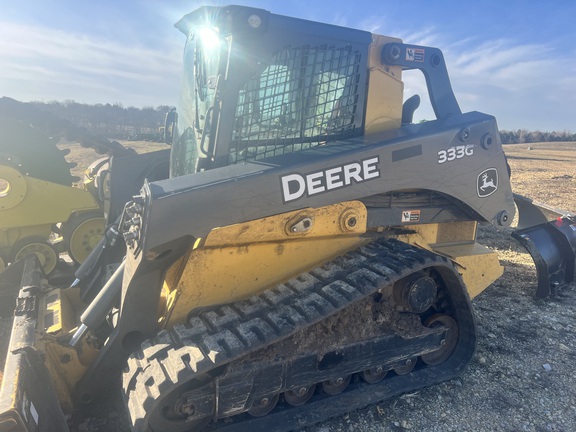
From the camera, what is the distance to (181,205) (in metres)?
2.39

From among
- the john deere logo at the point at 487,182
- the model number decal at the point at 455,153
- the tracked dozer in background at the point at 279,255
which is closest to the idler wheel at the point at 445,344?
the tracked dozer in background at the point at 279,255

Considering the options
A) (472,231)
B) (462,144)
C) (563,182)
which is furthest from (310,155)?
(563,182)

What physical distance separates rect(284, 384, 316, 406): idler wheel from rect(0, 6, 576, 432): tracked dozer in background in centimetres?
1

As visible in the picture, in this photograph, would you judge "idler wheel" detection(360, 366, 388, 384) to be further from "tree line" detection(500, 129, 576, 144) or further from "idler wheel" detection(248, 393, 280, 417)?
"tree line" detection(500, 129, 576, 144)

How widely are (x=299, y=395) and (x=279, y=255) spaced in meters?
1.00

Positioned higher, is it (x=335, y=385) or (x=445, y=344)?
(x=445, y=344)

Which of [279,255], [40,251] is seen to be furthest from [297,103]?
[40,251]

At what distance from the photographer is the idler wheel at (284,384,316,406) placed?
296cm

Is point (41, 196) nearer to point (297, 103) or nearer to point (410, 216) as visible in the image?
point (297, 103)

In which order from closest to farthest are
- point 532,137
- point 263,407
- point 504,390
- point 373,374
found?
1. point 263,407
2. point 373,374
3. point 504,390
4. point 532,137

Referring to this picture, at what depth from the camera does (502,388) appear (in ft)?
11.1

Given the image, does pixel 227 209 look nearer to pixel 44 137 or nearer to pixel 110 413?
pixel 110 413

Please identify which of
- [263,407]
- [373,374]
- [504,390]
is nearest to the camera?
[263,407]

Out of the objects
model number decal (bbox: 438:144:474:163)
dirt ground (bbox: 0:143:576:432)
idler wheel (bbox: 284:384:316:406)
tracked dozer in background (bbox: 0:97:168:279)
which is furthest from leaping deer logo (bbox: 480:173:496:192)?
tracked dozer in background (bbox: 0:97:168:279)
